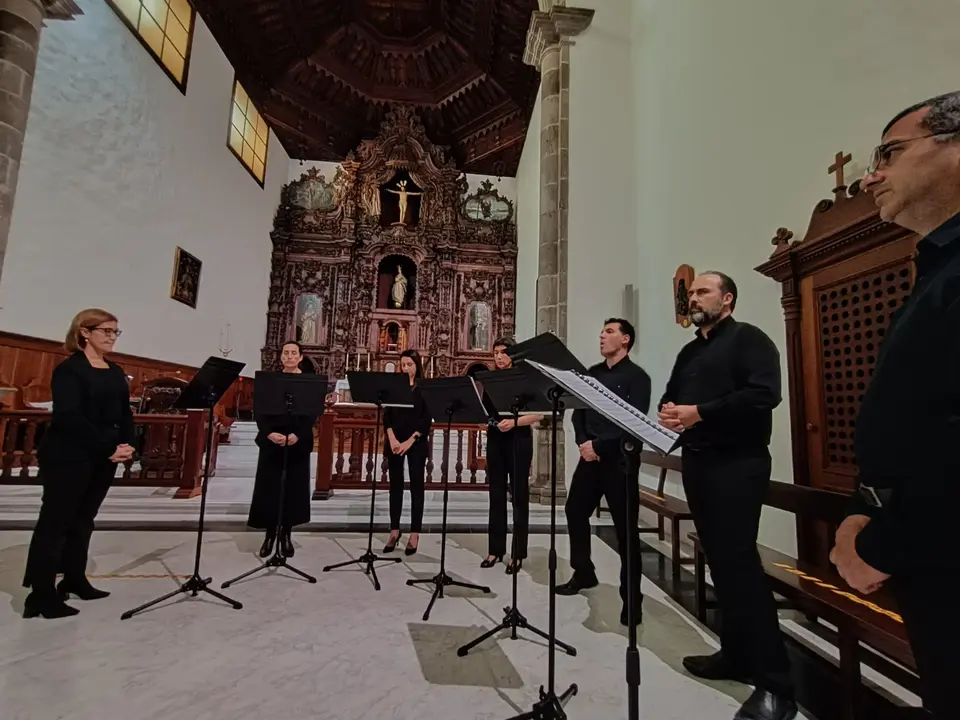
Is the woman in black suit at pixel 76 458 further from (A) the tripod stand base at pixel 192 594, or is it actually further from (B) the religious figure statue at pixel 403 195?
(B) the religious figure statue at pixel 403 195

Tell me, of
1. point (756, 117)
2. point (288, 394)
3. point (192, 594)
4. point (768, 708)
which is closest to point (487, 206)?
point (756, 117)

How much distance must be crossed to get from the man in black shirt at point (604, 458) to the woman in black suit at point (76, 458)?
247cm

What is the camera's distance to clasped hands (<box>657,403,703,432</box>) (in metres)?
1.83

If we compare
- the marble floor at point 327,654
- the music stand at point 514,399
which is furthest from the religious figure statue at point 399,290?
the music stand at point 514,399

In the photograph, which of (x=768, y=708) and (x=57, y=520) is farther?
(x=57, y=520)

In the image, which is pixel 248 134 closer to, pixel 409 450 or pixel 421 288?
pixel 421 288

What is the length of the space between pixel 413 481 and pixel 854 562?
3092 millimetres

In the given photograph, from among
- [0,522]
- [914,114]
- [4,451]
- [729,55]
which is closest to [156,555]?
[0,522]

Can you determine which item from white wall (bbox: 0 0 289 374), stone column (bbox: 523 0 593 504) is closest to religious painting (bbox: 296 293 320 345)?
white wall (bbox: 0 0 289 374)

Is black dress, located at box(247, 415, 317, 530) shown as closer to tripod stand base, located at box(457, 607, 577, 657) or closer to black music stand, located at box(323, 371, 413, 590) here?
black music stand, located at box(323, 371, 413, 590)

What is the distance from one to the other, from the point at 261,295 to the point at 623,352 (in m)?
11.3

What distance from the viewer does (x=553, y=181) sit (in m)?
6.59

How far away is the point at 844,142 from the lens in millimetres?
2965

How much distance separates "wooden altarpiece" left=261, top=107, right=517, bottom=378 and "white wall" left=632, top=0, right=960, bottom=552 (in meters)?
7.37
